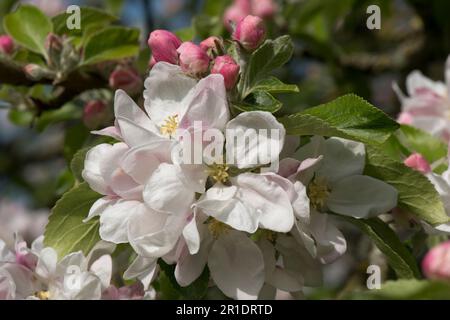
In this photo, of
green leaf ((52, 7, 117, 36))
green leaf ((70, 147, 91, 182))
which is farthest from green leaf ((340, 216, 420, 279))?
green leaf ((52, 7, 117, 36))

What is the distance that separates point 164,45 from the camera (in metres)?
1.35

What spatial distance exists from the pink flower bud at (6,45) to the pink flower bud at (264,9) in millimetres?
814

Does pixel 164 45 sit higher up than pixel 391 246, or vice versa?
pixel 164 45

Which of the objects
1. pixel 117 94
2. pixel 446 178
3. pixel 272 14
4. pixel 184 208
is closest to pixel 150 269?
pixel 184 208

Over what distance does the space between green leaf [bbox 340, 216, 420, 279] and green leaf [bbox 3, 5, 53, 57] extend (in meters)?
0.83

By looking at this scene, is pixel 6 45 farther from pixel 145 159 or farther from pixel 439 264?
pixel 439 264

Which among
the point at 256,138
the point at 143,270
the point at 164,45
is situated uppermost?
the point at 164,45

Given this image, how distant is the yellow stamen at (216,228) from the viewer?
1.28 metres

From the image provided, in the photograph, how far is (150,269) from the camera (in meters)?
1.33

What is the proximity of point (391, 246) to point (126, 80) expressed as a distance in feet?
2.22

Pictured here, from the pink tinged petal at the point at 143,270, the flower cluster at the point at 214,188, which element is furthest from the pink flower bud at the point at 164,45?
the pink tinged petal at the point at 143,270

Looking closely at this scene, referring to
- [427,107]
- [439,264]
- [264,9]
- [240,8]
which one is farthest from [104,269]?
[240,8]

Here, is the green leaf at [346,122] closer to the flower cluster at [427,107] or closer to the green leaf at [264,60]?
the green leaf at [264,60]

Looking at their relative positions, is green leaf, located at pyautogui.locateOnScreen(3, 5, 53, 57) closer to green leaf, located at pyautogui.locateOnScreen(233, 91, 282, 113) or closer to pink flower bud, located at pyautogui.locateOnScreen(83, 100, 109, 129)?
pink flower bud, located at pyautogui.locateOnScreen(83, 100, 109, 129)
